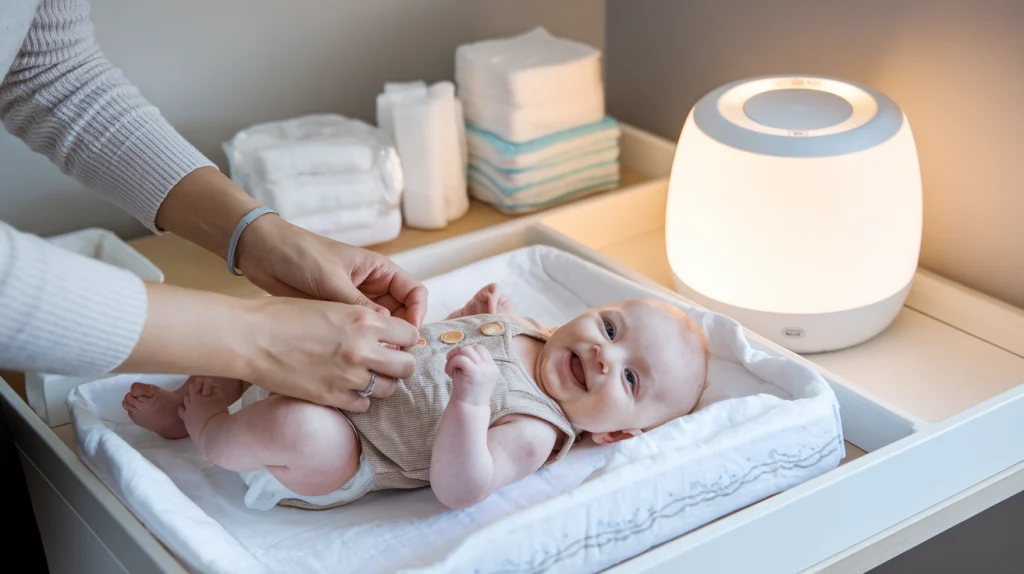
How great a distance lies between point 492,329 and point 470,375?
0.81ft

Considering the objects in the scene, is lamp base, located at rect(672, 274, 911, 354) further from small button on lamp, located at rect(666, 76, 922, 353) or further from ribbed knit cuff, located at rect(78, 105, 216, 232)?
ribbed knit cuff, located at rect(78, 105, 216, 232)

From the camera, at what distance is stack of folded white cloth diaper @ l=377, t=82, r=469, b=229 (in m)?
1.73

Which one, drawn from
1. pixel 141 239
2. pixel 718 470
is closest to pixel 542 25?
pixel 141 239

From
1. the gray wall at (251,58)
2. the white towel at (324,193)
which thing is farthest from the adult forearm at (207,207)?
the gray wall at (251,58)

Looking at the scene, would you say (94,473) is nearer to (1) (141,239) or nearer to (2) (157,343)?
(2) (157,343)

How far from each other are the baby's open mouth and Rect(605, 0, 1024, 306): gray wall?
71cm

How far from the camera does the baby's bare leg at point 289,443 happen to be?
1.01 meters

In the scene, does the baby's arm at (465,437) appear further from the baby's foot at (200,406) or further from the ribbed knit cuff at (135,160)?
the ribbed knit cuff at (135,160)

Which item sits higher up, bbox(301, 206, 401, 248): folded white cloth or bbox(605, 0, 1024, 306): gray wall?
bbox(605, 0, 1024, 306): gray wall

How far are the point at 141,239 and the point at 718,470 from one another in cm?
118

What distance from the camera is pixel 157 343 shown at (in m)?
0.87

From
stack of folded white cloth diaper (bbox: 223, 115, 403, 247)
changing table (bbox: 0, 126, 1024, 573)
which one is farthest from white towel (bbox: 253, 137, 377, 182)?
changing table (bbox: 0, 126, 1024, 573)

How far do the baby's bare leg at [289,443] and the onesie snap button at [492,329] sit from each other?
226mm

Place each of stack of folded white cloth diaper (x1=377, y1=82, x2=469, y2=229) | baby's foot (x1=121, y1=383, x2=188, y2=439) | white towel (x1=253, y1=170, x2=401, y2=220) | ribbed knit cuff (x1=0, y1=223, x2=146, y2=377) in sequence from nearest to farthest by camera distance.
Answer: ribbed knit cuff (x1=0, y1=223, x2=146, y2=377)
baby's foot (x1=121, y1=383, x2=188, y2=439)
white towel (x1=253, y1=170, x2=401, y2=220)
stack of folded white cloth diaper (x1=377, y1=82, x2=469, y2=229)
